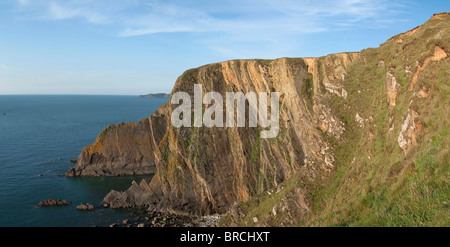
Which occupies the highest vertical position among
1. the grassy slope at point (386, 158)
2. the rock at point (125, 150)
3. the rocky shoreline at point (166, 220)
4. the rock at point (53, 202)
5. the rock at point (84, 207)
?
the grassy slope at point (386, 158)

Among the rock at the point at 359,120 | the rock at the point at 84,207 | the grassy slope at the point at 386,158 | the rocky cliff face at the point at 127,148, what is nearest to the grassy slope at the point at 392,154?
the grassy slope at the point at 386,158

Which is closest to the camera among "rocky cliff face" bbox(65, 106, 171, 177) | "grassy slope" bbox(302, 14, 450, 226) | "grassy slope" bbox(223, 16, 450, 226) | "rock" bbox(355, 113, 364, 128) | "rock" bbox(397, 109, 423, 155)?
"grassy slope" bbox(302, 14, 450, 226)

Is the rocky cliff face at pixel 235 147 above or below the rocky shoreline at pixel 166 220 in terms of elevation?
above

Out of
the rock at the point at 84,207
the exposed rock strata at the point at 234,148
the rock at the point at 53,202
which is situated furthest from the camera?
the rock at the point at 53,202

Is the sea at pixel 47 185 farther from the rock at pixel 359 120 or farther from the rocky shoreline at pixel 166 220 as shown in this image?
the rock at pixel 359 120

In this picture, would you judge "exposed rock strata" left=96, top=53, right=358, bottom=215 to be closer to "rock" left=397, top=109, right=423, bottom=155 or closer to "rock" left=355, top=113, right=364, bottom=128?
"rock" left=355, top=113, right=364, bottom=128

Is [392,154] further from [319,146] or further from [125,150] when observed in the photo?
[125,150]

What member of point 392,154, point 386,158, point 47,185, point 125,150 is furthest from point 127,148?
point 392,154

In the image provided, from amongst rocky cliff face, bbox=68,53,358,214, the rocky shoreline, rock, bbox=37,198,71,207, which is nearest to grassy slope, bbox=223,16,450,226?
rocky cliff face, bbox=68,53,358,214
